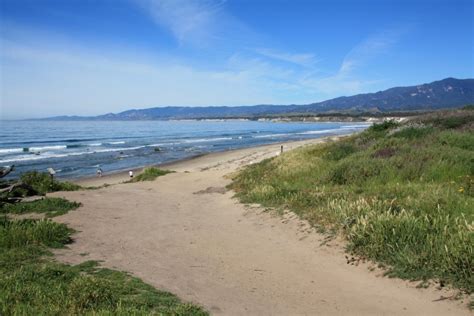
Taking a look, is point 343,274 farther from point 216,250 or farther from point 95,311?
point 95,311

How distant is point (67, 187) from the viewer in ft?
54.2

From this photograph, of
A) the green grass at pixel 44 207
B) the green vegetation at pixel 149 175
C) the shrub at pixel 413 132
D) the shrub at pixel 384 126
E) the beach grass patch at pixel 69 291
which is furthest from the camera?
the shrub at pixel 384 126

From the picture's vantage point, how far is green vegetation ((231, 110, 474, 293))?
6312mm

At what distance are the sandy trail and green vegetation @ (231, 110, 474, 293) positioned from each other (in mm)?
430

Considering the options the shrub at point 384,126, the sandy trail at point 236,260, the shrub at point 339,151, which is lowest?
the sandy trail at point 236,260

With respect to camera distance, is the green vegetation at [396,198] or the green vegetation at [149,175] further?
the green vegetation at [149,175]

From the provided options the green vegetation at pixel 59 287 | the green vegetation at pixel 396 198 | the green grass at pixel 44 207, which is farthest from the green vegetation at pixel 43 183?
the green vegetation at pixel 59 287

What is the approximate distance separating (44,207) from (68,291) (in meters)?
7.20

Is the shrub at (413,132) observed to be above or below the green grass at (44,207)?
above

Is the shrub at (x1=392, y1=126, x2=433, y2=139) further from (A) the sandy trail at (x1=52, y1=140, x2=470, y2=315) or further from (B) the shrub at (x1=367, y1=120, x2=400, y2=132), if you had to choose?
(A) the sandy trail at (x1=52, y1=140, x2=470, y2=315)

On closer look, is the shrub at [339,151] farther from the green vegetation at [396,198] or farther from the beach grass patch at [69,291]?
Answer: the beach grass patch at [69,291]

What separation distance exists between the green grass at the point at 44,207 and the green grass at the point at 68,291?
3765 mm

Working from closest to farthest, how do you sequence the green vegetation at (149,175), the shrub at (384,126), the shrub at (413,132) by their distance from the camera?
1. the shrub at (413,132)
2. the green vegetation at (149,175)
3. the shrub at (384,126)

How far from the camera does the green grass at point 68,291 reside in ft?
15.7
